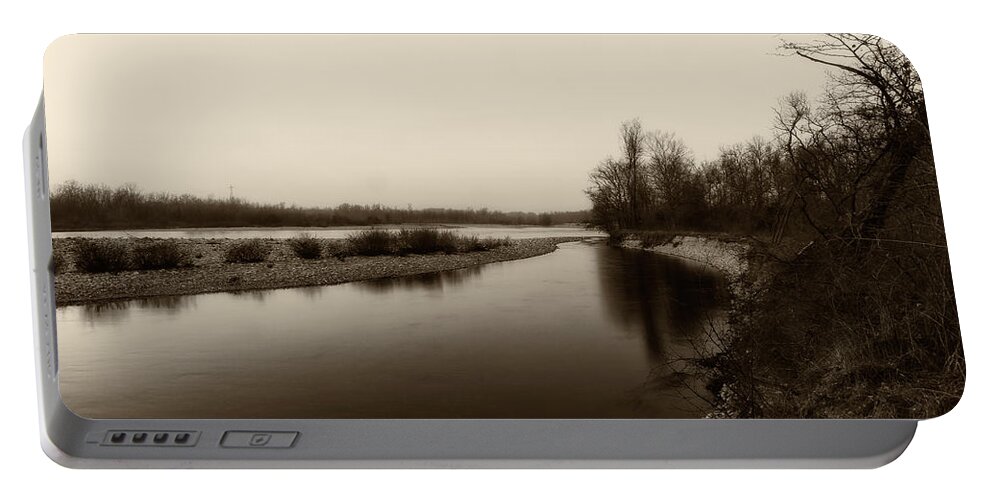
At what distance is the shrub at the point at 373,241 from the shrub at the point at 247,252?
32cm

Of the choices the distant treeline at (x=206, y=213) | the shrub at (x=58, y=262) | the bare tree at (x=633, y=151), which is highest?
the bare tree at (x=633, y=151)

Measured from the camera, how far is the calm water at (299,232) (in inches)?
119

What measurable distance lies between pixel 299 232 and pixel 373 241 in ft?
0.92

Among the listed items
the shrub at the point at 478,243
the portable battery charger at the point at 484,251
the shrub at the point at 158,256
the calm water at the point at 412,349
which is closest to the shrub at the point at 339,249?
the portable battery charger at the point at 484,251

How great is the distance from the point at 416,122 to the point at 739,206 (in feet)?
4.04

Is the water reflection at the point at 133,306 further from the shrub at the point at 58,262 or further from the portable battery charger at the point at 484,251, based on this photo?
the shrub at the point at 58,262

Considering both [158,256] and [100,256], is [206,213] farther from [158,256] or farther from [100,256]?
[100,256]

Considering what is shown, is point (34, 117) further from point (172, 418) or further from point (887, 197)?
point (887, 197)

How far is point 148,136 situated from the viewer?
9.83ft

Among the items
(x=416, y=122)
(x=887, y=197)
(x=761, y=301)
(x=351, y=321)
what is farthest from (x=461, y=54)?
(x=887, y=197)

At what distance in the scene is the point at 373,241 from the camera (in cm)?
305

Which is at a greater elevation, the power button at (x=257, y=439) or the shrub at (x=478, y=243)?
the shrub at (x=478, y=243)

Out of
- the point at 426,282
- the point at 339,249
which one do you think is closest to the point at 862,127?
the point at 426,282

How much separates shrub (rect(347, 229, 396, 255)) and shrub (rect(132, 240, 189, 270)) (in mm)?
621
